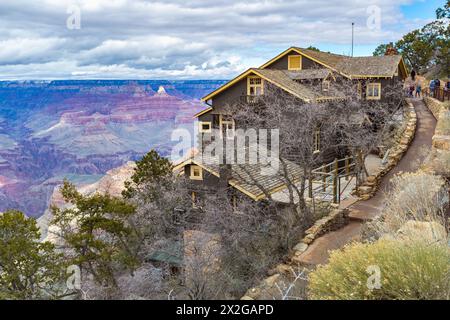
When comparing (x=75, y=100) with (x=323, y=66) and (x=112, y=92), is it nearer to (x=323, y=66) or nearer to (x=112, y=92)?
(x=112, y=92)

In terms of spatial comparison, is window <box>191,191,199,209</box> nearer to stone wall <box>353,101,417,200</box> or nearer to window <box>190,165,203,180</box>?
window <box>190,165,203,180</box>

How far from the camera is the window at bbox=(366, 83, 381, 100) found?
29416 mm

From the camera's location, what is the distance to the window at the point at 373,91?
2942 centimetres

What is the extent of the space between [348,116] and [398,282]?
17519mm

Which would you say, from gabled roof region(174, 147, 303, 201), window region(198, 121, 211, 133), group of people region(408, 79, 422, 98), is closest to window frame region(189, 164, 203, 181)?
gabled roof region(174, 147, 303, 201)

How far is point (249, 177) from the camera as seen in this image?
17.7 metres

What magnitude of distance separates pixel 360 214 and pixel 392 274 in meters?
8.65

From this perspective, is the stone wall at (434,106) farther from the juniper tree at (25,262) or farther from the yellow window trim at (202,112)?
the juniper tree at (25,262)

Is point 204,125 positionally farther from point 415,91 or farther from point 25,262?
point 415,91

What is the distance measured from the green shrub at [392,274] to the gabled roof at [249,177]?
431 inches

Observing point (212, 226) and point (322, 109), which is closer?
point (212, 226)

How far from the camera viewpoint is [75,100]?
26.1 m

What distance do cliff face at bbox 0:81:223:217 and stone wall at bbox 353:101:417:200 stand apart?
11.6m

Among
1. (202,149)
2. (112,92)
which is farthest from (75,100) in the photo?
(202,149)
